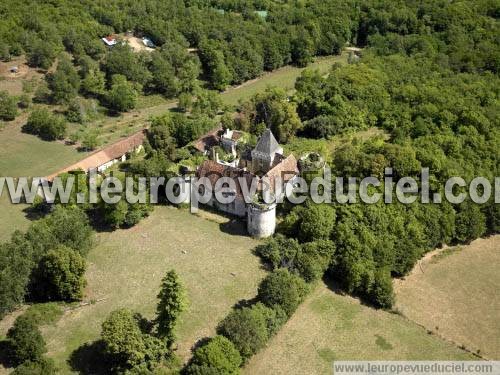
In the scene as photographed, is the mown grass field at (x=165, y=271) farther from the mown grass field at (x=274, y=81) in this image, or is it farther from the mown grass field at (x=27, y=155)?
the mown grass field at (x=274, y=81)

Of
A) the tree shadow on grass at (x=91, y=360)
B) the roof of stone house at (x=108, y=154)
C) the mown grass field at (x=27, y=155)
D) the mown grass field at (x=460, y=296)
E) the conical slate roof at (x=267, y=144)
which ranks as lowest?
the tree shadow on grass at (x=91, y=360)

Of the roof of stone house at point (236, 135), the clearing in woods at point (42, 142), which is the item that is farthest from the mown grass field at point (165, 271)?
the roof of stone house at point (236, 135)

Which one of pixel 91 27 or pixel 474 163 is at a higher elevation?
pixel 91 27

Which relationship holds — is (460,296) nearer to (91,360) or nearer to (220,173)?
(220,173)

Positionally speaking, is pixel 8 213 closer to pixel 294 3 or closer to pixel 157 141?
pixel 157 141

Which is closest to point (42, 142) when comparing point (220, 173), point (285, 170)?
point (220, 173)

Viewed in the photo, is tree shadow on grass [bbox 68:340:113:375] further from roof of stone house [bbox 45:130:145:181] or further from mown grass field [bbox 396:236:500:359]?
roof of stone house [bbox 45:130:145:181]

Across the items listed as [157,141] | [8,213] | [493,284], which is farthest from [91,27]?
[493,284]
